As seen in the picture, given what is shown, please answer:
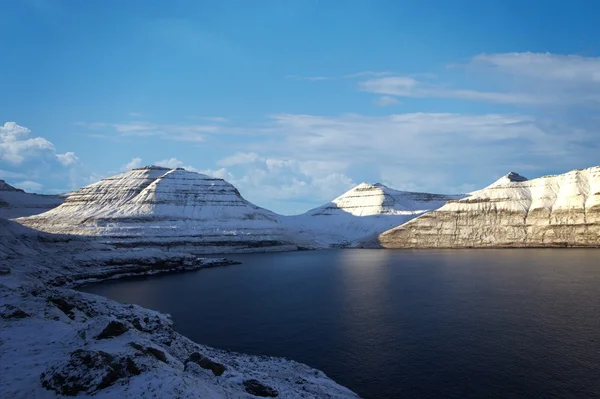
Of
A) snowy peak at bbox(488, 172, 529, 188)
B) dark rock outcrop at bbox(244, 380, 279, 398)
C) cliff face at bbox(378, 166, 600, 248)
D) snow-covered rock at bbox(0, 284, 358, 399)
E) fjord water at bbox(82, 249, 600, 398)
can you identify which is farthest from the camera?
snowy peak at bbox(488, 172, 529, 188)

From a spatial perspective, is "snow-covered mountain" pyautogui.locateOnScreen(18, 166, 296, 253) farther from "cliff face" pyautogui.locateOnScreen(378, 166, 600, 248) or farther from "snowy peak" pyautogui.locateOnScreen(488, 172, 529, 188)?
"snowy peak" pyautogui.locateOnScreen(488, 172, 529, 188)

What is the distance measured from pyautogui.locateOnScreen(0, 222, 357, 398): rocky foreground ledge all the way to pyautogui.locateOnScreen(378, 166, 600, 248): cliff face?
462 feet

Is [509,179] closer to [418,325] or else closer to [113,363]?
[418,325]

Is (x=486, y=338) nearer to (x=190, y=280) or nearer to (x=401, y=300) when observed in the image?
(x=401, y=300)

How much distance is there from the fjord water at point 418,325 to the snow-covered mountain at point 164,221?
75799 millimetres

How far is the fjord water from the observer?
95.5 ft

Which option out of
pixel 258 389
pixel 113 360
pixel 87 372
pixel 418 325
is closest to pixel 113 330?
pixel 113 360

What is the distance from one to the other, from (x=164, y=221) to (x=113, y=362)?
16039 centimetres

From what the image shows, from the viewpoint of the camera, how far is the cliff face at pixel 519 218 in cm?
13912

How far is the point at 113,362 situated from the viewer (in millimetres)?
17469

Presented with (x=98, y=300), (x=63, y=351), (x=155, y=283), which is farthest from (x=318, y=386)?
(x=155, y=283)

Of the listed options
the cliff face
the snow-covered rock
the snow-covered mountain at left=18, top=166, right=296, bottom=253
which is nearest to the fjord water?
the snow-covered rock

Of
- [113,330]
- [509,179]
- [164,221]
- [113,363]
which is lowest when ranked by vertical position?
[113,363]

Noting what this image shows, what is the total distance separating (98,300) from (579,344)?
136ft
